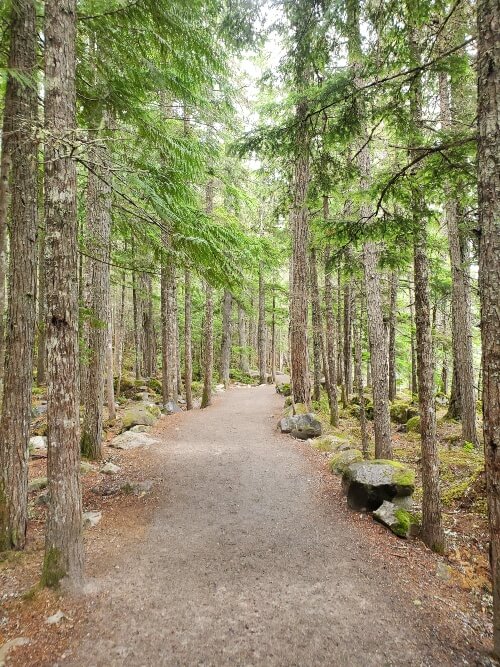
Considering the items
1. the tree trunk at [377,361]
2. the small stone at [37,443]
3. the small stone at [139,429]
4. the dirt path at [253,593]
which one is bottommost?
the dirt path at [253,593]

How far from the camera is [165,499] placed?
270 inches

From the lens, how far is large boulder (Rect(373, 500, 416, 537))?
563 cm

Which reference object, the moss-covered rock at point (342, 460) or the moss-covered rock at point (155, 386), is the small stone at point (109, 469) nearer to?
the moss-covered rock at point (342, 460)

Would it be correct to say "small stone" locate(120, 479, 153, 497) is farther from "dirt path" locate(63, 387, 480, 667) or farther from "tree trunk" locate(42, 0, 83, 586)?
"tree trunk" locate(42, 0, 83, 586)

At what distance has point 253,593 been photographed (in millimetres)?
4273

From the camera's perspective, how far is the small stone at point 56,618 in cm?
371

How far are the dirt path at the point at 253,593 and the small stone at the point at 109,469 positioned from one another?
1.45 meters

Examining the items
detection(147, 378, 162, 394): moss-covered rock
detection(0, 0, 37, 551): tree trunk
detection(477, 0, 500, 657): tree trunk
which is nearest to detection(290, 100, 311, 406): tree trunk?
detection(0, 0, 37, 551): tree trunk

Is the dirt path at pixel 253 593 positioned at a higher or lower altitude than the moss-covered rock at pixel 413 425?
higher

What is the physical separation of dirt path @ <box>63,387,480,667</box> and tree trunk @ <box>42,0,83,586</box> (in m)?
0.86

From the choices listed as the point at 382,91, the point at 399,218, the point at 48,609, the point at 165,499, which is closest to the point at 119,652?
the point at 48,609

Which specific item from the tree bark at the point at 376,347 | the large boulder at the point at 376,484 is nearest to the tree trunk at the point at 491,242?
the large boulder at the point at 376,484

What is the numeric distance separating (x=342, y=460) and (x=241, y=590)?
4.48m

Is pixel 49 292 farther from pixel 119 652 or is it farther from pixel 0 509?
pixel 119 652
